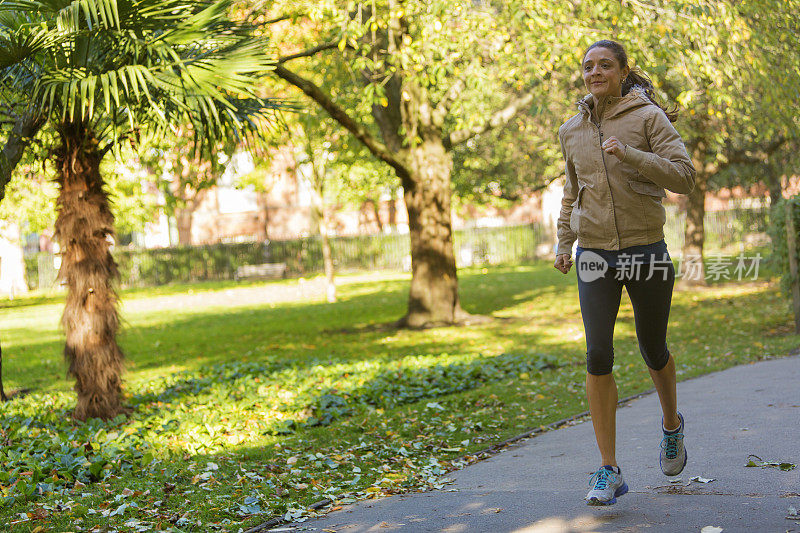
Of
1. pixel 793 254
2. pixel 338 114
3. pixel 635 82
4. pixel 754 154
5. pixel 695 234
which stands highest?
pixel 338 114

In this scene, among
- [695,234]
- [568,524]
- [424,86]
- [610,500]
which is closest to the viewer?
[568,524]

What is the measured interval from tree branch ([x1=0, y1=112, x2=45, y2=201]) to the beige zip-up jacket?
569cm

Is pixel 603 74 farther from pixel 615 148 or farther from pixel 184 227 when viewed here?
pixel 184 227

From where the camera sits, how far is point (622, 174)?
4.07 metres

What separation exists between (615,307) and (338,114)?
996 centimetres

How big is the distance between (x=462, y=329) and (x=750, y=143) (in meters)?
11.1

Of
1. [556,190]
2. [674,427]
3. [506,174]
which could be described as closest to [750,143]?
[506,174]

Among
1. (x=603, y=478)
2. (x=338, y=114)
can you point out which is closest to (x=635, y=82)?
(x=603, y=478)

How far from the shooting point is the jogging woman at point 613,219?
404cm

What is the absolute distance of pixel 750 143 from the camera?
857 inches

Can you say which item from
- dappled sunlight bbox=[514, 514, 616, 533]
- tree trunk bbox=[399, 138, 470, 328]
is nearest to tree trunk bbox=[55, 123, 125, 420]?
dappled sunlight bbox=[514, 514, 616, 533]

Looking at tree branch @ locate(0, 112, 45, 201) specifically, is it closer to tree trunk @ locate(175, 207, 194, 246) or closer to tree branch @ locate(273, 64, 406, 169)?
tree branch @ locate(273, 64, 406, 169)

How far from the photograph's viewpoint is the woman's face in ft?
13.4

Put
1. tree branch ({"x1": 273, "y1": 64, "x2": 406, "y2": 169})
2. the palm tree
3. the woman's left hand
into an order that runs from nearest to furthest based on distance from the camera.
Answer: the woman's left hand, the palm tree, tree branch ({"x1": 273, "y1": 64, "x2": 406, "y2": 169})
